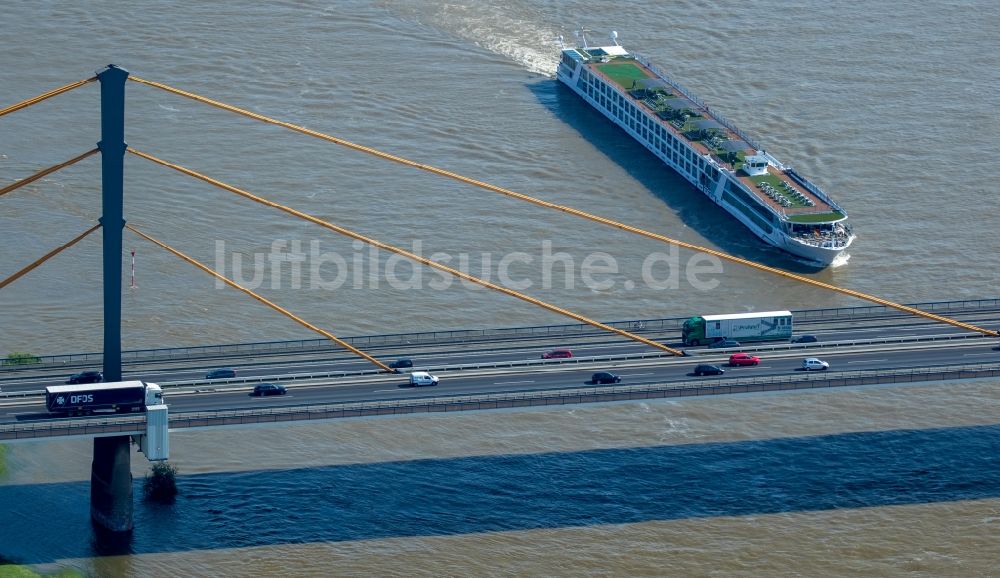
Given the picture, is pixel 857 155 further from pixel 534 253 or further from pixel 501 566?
pixel 501 566

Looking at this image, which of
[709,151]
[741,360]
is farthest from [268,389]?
[709,151]

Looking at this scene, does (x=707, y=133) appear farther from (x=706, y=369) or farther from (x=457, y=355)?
(x=706, y=369)

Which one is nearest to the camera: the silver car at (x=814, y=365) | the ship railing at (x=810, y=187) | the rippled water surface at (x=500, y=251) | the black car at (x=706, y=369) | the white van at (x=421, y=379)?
the rippled water surface at (x=500, y=251)

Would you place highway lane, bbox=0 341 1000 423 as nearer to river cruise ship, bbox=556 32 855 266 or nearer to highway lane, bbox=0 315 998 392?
highway lane, bbox=0 315 998 392

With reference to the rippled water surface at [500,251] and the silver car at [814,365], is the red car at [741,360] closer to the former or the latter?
the silver car at [814,365]

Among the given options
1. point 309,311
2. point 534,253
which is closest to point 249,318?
point 309,311

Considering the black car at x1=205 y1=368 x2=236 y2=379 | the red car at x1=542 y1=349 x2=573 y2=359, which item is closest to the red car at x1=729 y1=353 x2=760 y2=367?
the red car at x1=542 y1=349 x2=573 y2=359

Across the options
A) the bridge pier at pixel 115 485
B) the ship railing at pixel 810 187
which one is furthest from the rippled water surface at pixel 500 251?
the ship railing at pixel 810 187
